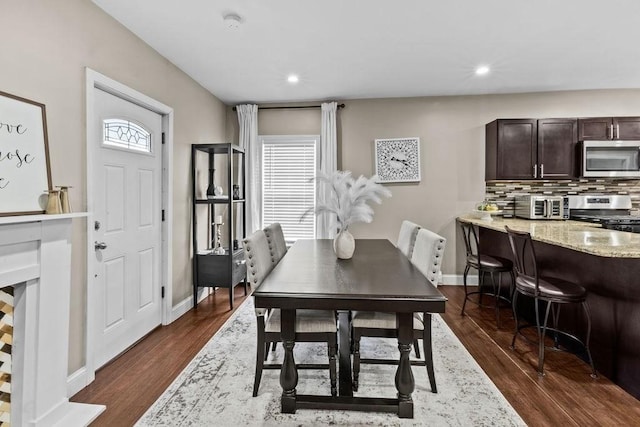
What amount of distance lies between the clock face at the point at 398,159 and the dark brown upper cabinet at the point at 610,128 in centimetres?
204

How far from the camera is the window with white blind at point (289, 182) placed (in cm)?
480

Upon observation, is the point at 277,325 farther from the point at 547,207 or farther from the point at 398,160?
the point at 547,207

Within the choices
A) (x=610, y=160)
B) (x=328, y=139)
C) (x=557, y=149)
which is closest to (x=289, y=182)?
(x=328, y=139)

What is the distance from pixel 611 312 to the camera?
2.28 meters

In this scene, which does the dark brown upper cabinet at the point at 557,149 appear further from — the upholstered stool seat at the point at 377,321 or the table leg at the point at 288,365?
the table leg at the point at 288,365

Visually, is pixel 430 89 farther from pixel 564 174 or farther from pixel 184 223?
pixel 184 223

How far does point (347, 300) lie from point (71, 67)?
233 cm

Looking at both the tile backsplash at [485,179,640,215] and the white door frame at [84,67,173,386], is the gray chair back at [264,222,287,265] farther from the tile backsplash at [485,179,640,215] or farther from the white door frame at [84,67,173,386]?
the tile backsplash at [485,179,640,215]

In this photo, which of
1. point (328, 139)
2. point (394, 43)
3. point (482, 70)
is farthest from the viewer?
point (328, 139)

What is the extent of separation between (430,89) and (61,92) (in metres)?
3.90

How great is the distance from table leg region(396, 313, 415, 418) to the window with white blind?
10.1 ft

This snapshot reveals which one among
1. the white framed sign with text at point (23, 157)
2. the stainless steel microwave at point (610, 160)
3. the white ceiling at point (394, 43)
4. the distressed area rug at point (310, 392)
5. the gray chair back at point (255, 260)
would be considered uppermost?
the white ceiling at point (394, 43)

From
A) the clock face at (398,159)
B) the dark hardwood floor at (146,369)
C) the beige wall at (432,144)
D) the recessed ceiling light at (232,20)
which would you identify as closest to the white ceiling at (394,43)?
the recessed ceiling light at (232,20)

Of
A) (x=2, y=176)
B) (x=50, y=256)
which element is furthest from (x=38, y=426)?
(x=2, y=176)
